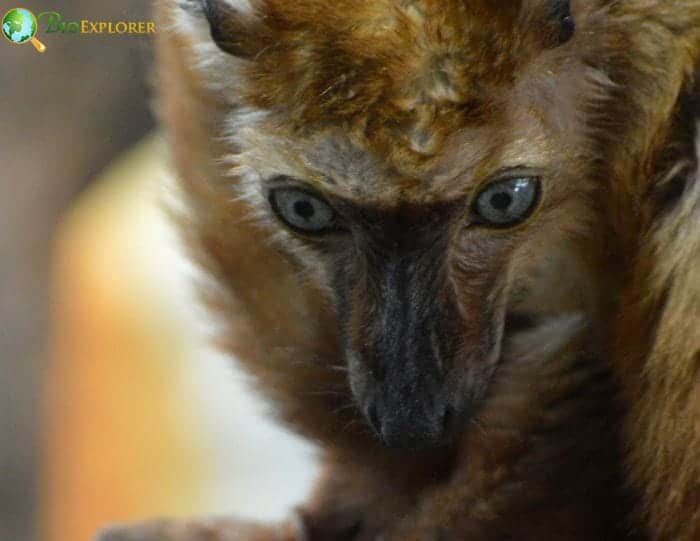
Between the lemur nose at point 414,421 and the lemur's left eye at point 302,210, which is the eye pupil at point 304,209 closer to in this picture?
the lemur's left eye at point 302,210

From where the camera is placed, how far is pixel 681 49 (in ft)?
3.79

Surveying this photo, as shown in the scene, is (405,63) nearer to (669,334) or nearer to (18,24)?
(669,334)

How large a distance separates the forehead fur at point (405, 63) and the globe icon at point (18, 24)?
1.72 ft

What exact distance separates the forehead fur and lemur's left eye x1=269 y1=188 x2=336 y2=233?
109mm

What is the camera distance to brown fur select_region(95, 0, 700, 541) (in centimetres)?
108

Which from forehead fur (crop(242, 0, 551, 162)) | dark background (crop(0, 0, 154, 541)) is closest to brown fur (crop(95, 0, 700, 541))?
forehead fur (crop(242, 0, 551, 162))

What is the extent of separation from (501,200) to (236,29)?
0.34 m

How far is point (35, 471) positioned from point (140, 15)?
2.44 feet

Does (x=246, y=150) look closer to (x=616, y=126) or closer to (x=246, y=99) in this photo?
(x=246, y=99)

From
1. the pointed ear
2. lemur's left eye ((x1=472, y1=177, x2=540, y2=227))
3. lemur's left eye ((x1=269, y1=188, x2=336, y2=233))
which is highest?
the pointed ear

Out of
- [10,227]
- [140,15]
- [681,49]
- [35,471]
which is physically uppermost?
[140,15]

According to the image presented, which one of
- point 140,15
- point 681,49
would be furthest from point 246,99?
point 681,49

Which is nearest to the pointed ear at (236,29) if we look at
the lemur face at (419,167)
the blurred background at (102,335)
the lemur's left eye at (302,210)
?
the lemur face at (419,167)

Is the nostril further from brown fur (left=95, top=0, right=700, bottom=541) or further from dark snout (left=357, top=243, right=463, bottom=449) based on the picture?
brown fur (left=95, top=0, right=700, bottom=541)
